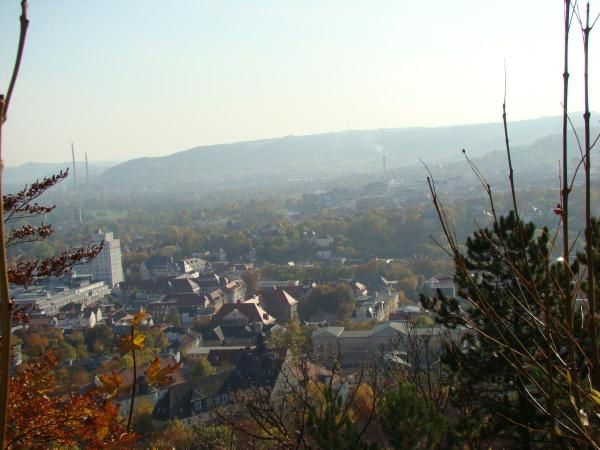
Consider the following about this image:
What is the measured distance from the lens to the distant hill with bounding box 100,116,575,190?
8538 cm

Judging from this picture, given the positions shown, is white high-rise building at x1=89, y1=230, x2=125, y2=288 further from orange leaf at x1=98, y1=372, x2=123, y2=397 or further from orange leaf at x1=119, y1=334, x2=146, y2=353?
orange leaf at x1=98, y1=372, x2=123, y2=397

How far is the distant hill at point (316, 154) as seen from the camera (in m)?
85.4

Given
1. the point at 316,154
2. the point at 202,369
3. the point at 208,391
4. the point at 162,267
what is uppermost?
the point at 316,154

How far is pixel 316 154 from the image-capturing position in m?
99.4

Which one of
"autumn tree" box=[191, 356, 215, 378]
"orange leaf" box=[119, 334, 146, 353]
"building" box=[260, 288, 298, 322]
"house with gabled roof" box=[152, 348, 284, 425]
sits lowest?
"building" box=[260, 288, 298, 322]

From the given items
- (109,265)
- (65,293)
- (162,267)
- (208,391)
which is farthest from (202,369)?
(109,265)

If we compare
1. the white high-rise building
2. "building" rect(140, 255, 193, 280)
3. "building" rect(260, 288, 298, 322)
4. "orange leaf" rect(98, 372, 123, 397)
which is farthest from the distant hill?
"orange leaf" rect(98, 372, 123, 397)

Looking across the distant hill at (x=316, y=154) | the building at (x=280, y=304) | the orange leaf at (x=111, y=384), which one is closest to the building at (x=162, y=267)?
the building at (x=280, y=304)

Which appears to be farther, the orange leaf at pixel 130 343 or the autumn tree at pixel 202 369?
the autumn tree at pixel 202 369

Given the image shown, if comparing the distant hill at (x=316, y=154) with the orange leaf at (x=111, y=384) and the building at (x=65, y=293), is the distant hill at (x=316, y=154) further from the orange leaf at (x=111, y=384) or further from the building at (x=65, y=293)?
the orange leaf at (x=111, y=384)

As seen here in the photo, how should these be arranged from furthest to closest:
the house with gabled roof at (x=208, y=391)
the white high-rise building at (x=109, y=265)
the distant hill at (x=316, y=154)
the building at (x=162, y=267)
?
the distant hill at (x=316, y=154)
the white high-rise building at (x=109, y=265)
the building at (x=162, y=267)
the house with gabled roof at (x=208, y=391)

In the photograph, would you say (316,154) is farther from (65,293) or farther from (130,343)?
(130,343)

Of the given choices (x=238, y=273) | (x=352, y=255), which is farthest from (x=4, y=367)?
(x=352, y=255)

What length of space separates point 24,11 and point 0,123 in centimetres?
→ 12
